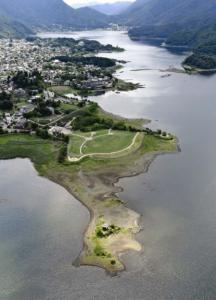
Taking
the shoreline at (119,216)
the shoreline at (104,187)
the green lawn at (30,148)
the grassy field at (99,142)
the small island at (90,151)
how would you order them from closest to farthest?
the shoreline at (119,216)
the shoreline at (104,187)
the small island at (90,151)
the green lawn at (30,148)
the grassy field at (99,142)

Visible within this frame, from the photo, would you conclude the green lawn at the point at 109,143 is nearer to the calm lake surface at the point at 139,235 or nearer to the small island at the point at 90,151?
the small island at the point at 90,151

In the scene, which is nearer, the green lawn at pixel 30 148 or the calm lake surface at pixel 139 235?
the calm lake surface at pixel 139 235

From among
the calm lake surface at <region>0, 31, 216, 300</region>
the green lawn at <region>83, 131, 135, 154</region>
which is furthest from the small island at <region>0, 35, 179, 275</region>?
the calm lake surface at <region>0, 31, 216, 300</region>

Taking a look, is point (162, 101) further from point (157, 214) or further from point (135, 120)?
point (157, 214)

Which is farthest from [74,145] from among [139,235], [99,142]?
[139,235]

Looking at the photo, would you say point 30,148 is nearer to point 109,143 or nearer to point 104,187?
point 109,143

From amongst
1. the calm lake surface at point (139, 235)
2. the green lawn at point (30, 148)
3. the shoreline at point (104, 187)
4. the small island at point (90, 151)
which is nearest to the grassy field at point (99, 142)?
the small island at point (90, 151)
